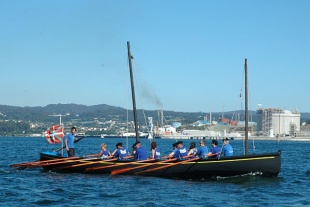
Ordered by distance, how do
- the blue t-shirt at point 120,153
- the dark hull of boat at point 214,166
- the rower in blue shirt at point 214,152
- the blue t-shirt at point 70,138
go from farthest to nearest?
the blue t-shirt at point 70,138
the blue t-shirt at point 120,153
the rower in blue shirt at point 214,152
the dark hull of boat at point 214,166

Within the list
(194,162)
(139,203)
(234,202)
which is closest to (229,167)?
(194,162)

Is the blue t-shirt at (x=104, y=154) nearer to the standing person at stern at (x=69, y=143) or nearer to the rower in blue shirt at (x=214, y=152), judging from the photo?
the standing person at stern at (x=69, y=143)

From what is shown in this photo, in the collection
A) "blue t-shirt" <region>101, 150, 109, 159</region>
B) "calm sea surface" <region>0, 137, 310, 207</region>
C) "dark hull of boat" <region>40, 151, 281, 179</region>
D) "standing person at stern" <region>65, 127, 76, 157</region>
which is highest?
"standing person at stern" <region>65, 127, 76, 157</region>

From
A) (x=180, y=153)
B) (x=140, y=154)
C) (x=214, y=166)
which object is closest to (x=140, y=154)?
(x=140, y=154)

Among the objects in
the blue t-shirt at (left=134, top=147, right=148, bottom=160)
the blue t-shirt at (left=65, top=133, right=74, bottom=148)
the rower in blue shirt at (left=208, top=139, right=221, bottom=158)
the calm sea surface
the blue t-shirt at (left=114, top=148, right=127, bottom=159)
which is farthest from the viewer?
the blue t-shirt at (left=65, top=133, right=74, bottom=148)

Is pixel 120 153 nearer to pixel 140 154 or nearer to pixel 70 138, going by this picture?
pixel 140 154

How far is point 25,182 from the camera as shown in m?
29.6

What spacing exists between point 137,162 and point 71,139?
5.22 meters

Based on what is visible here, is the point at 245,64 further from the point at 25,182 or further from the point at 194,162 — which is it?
the point at 25,182

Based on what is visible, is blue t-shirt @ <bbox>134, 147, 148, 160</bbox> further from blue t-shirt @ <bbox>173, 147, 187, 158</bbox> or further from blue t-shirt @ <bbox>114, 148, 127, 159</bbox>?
blue t-shirt @ <bbox>173, 147, 187, 158</bbox>

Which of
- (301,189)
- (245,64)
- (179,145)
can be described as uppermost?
(245,64)

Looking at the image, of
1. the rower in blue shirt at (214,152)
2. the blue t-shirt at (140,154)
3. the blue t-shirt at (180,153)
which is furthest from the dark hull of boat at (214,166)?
the rower in blue shirt at (214,152)

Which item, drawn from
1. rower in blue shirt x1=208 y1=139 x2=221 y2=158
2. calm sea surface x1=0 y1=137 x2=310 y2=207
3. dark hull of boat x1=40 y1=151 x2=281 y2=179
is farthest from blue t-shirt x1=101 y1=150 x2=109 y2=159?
rower in blue shirt x1=208 y1=139 x2=221 y2=158

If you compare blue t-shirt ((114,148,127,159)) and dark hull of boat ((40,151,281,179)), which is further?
blue t-shirt ((114,148,127,159))
